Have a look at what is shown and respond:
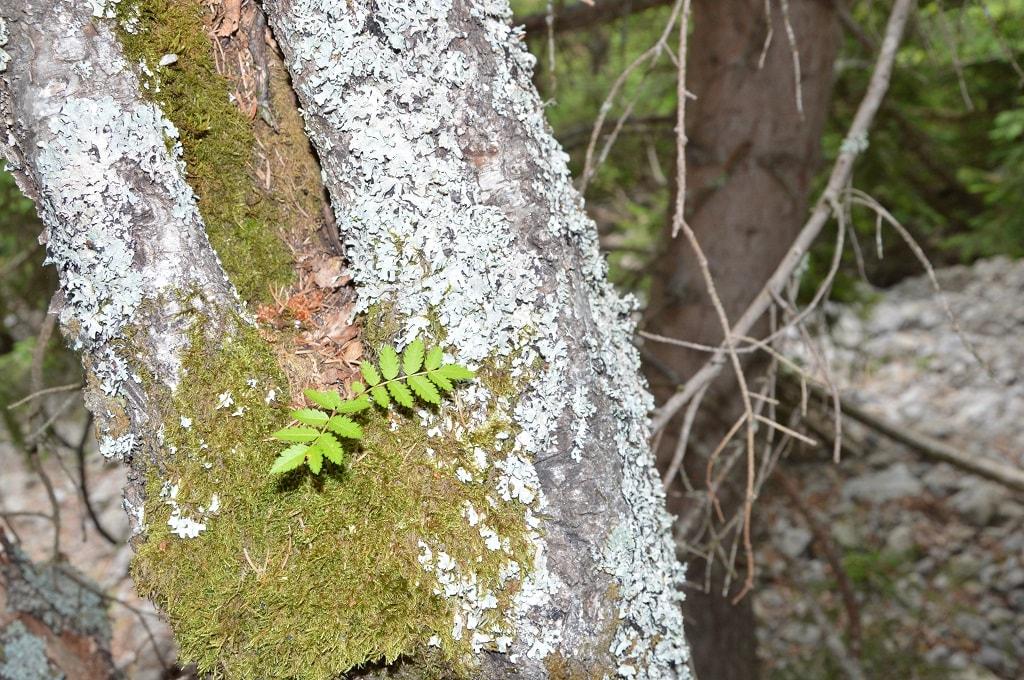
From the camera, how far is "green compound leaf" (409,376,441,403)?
125 cm

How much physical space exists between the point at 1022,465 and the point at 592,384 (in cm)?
555

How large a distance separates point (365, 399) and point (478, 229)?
1.07 feet

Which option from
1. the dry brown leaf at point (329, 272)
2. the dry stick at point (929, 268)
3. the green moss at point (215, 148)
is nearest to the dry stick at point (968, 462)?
the dry stick at point (929, 268)

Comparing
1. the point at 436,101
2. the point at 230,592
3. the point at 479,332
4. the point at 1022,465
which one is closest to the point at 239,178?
the point at 436,101

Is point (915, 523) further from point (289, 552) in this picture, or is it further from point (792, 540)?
point (289, 552)

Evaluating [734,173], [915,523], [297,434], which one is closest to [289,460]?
[297,434]

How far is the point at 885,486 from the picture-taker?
6.07 m

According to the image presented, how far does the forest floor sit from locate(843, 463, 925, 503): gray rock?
0.04 ft

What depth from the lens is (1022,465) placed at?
18.7 feet

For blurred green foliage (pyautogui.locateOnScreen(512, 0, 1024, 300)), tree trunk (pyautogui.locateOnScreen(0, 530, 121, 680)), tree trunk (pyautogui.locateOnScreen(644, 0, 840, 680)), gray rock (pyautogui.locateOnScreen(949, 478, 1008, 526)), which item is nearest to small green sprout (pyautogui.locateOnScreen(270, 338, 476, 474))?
tree trunk (pyautogui.locateOnScreen(0, 530, 121, 680))

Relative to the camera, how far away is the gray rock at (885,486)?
5969 millimetres

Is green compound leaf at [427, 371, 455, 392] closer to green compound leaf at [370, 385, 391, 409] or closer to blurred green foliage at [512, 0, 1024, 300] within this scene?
green compound leaf at [370, 385, 391, 409]

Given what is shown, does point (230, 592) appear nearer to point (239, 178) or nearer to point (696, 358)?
point (239, 178)

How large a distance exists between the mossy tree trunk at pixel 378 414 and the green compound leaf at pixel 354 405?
7 centimetres
